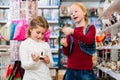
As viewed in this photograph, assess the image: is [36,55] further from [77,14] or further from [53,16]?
[53,16]


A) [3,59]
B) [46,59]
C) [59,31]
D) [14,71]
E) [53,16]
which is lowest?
[3,59]

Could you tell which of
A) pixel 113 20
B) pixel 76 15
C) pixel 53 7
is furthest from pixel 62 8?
pixel 76 15

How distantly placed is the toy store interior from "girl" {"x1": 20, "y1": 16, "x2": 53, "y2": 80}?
1.67 ft

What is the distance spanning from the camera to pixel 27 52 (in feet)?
6.91

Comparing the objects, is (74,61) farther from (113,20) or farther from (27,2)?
(113,20)

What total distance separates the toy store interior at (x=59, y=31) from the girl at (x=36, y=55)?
51cm

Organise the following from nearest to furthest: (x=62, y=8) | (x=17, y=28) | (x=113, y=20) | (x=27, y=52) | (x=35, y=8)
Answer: (x=27, y=52) → (x=17, y=28) → (x=35, y=8) → (x=113, y=20) → (x=62, y=8)

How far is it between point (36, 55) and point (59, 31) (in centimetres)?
306

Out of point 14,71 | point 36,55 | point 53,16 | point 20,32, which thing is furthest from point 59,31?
point 36,55

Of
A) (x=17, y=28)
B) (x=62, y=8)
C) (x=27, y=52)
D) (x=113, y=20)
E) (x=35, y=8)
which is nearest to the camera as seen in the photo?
(x=27, y=52)

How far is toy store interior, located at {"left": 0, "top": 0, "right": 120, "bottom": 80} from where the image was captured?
2.76 meters

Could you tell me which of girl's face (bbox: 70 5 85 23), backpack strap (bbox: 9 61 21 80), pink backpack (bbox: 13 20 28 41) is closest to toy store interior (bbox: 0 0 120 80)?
pink backpack (bbox: 13 20 28 41)

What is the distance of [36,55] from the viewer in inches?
80.1

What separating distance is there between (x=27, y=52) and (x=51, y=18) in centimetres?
322
